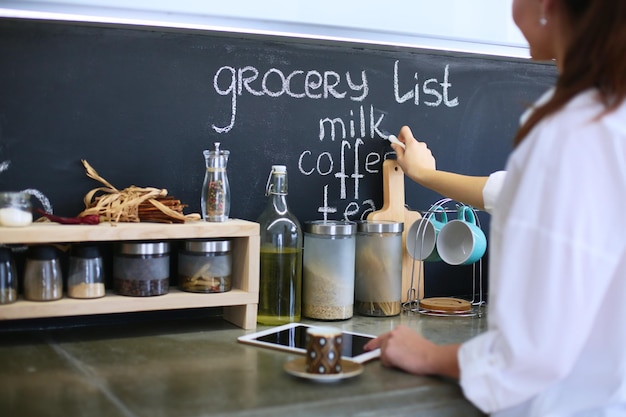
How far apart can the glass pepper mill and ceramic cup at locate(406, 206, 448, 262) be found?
0.50 metres

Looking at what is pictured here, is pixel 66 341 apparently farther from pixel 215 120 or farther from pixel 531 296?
pixel 531 296

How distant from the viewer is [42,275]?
1.42 meters

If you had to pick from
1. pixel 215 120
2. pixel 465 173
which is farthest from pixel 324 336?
pixel 465 173

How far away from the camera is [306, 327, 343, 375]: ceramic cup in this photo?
4.01ft

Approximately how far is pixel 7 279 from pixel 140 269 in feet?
0.80

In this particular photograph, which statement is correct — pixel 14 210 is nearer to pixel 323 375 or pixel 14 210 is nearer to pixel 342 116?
pixel 323 375

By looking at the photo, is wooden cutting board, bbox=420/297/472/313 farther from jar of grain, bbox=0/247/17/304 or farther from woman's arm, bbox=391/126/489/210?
jar of grain, bbox=0/247/17/304

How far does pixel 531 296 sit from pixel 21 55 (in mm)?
1123

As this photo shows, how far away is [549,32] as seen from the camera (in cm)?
112

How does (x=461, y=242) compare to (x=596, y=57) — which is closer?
(x=596, y=57)

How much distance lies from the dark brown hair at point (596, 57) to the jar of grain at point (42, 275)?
35.0 inches

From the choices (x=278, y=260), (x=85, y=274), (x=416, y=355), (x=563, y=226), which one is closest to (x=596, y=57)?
(x=563, y=226)

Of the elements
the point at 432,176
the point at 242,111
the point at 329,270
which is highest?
the point at 242,111

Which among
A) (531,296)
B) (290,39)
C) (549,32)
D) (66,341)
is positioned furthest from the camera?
(290,39)
